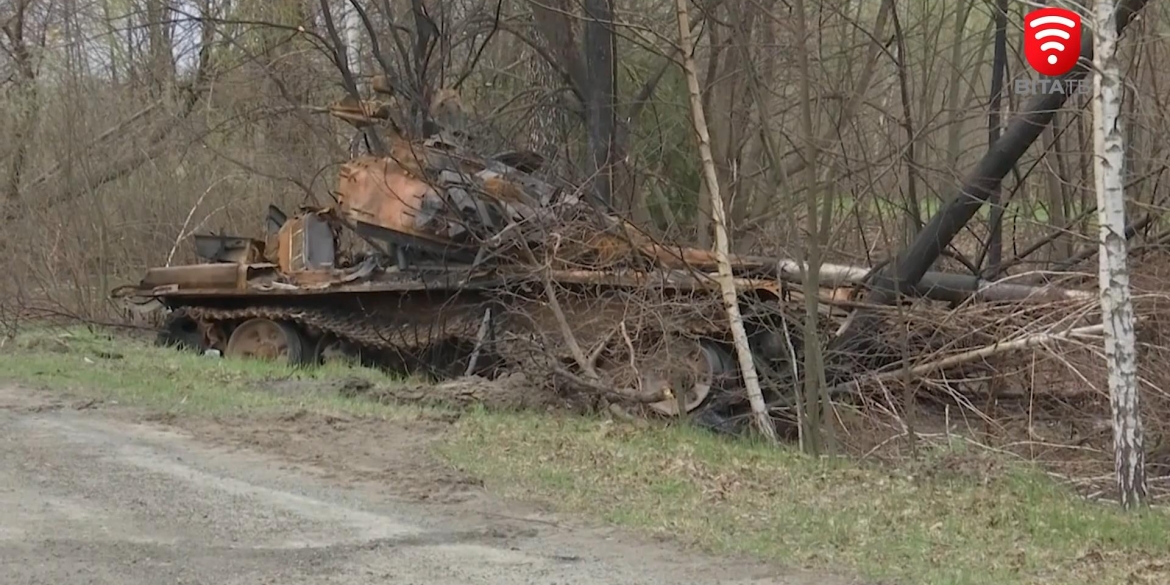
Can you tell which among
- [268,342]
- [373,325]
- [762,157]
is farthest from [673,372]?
[268,342]

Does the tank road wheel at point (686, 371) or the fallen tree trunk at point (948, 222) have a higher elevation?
the fallen tree trunk at point (948, 222)

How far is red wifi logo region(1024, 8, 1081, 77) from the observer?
37.2 feet

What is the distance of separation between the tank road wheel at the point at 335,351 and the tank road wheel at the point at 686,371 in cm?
529

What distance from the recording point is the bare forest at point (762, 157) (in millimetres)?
11773

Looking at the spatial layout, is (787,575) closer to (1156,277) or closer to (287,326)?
(1156,277)

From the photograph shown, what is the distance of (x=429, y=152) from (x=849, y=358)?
5457mm

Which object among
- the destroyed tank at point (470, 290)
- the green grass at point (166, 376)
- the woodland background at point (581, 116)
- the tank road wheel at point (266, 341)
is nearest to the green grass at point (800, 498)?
the green grass at point (166, 376)

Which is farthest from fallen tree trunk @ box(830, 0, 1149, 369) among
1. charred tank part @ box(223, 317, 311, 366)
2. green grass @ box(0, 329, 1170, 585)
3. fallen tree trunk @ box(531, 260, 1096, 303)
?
charred tank part @ box(223, 317, 311, 366)

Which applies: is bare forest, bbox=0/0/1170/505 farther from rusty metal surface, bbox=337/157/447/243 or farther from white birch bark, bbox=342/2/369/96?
rusty metal surface, bbox=337/157/447/243

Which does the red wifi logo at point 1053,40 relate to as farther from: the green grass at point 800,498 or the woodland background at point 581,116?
the green grass at point 800,498

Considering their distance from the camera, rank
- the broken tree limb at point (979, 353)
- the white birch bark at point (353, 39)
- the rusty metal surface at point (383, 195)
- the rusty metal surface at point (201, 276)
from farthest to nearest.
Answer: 1. the white birch bark at point (353, 39)
2. the rusty metal surface at point (201, 276)
3. the rusty metal surface at point (383, 195)
4. the broken tree limb at point (979, 353)

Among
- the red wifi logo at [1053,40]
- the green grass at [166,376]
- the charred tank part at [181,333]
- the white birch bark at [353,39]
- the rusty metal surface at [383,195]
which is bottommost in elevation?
the green grass at [166,376]

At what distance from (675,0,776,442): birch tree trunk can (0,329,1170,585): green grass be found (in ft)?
1.87

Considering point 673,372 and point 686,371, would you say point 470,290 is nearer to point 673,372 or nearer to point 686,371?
point 686,371
